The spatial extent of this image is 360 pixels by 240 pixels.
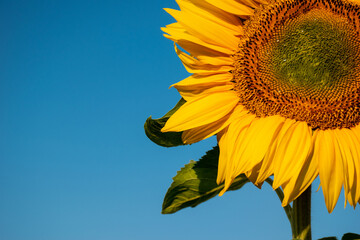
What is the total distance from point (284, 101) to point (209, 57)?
1.42ft

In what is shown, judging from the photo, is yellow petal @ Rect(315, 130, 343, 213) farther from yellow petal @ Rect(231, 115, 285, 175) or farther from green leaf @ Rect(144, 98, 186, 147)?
green leaf @ Rect(144, 98, 186, 147)

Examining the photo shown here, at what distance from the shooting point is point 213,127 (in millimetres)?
2469

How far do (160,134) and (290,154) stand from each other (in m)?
0.72

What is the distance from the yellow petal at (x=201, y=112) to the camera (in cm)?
244

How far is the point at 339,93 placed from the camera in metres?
2.39

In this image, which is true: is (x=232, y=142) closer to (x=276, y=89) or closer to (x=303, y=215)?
(x=276, y=89)

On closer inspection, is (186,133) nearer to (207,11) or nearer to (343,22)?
(207,11)

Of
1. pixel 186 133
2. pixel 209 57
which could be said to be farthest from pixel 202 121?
pixel 209 57

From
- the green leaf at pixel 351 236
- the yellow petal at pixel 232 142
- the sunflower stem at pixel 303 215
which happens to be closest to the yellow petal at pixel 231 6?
the yellow petal at pixel 232 142

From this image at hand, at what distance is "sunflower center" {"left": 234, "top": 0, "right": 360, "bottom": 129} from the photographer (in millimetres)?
2391

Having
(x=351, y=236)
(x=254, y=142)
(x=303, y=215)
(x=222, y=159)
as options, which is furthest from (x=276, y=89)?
(x=351, y=236)

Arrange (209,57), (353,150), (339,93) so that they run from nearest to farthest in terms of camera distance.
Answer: (353,150)
(339,93)
(209,57)

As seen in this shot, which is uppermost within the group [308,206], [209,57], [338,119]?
[209,57]

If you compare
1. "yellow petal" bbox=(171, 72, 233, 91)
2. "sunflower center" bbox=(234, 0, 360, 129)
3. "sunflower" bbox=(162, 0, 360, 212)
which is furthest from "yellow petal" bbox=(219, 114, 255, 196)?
"yellow petal" bbox=(171, 72, 233, 91)
